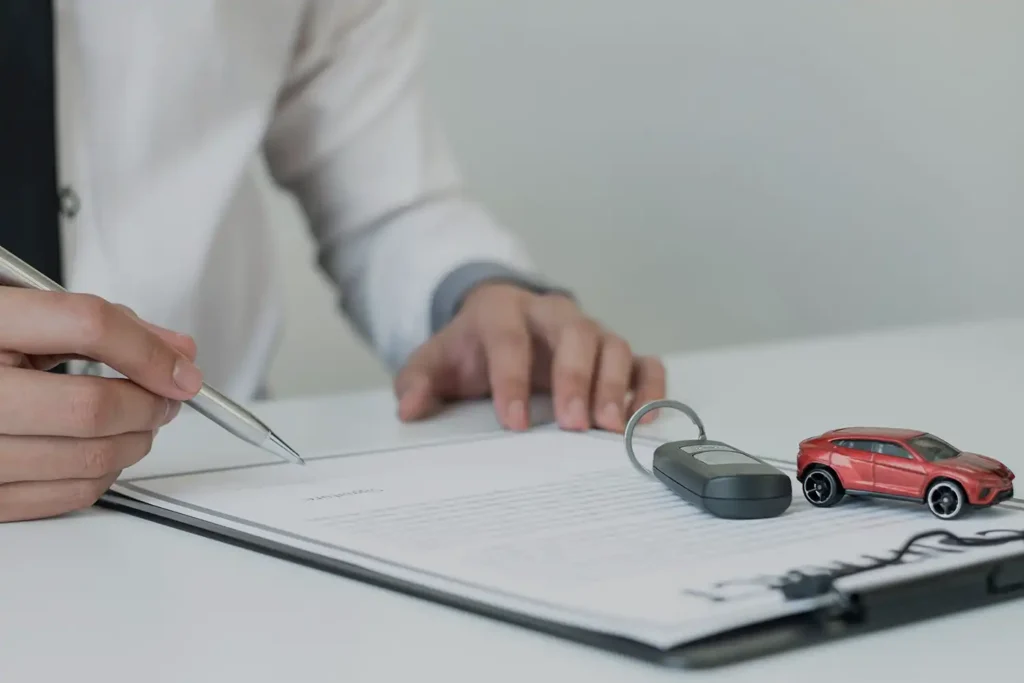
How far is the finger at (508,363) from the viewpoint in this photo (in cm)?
72

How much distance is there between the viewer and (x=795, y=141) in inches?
71.1

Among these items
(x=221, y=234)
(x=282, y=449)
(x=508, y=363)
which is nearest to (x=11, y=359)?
(x=282, y=449)

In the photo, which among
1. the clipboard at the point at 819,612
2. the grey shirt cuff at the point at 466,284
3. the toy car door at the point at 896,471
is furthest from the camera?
the grey shirt cuff at the point at 466,284

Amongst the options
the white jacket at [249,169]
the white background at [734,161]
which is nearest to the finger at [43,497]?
the white jacket at [249,169]

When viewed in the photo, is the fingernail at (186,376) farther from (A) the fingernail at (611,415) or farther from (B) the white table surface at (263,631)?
(A) the fingernail at (611,415)

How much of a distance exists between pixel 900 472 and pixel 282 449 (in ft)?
1.01

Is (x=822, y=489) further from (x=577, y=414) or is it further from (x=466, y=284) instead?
(x=466, y=284)

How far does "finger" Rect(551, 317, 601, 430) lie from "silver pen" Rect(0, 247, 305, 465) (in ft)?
0.62

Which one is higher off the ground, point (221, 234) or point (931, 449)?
point (221, 234)

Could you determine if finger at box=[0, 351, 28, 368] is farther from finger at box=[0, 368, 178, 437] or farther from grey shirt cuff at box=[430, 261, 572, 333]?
grey shirt cuff at box=[430, 261, 572, 333]

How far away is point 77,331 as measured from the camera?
47 cm

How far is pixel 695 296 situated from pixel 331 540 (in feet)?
5.11

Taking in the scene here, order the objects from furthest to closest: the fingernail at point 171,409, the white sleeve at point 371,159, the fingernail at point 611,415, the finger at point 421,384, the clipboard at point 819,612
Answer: the white sleeve at point 371,159, the finger at point 421,384, the fingernail at point 611,415, the fingernail at point 171,409, the clipboard at point 819,612

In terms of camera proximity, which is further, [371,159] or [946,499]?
[371,159]
